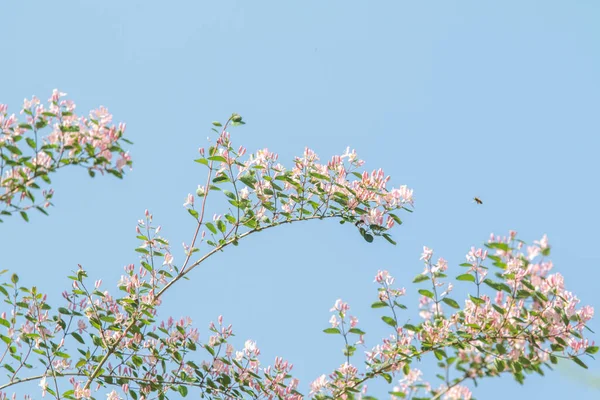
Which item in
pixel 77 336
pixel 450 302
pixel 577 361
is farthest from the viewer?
→ pixel 77 336

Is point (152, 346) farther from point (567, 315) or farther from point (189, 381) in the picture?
point (567, 315)

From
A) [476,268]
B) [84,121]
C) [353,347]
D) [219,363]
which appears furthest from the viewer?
[219,363]

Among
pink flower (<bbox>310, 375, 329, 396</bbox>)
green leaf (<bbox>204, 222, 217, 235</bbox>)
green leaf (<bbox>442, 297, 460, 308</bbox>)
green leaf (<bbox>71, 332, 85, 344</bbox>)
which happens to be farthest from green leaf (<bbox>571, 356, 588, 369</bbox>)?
green leaf (<bbox>71, 332, 85, 344</bbox>)

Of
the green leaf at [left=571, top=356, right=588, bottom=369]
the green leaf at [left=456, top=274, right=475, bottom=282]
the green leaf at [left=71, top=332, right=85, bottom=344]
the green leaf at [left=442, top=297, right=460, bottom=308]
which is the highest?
the green leaf at [left=71, top=332, right=85, bottom=344]

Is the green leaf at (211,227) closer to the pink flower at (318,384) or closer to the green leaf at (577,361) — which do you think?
the pink flower at (318,384)

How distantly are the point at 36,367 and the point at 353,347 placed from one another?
175 cm

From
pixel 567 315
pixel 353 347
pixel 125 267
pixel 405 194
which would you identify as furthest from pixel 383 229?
pixel 125 267

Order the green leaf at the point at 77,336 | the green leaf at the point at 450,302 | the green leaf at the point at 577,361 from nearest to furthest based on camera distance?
the green leaf at the point at 577,361, the green leaf at the point at 450,302, the green leaf at the point at 77,336

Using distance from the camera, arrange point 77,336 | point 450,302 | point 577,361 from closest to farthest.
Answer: point 577,361
point 450,302
point 77,336

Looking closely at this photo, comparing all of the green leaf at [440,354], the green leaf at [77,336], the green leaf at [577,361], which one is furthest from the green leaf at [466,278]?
the green leaf at [77,336]

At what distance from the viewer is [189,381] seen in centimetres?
466

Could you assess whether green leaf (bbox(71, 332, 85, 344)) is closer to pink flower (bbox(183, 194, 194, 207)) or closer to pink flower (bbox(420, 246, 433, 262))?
pink flower (bbox(183, 194, 194, 207))

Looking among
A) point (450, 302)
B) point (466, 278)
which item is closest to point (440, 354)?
point (450, 302)

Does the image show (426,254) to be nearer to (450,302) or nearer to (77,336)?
(450,302)
